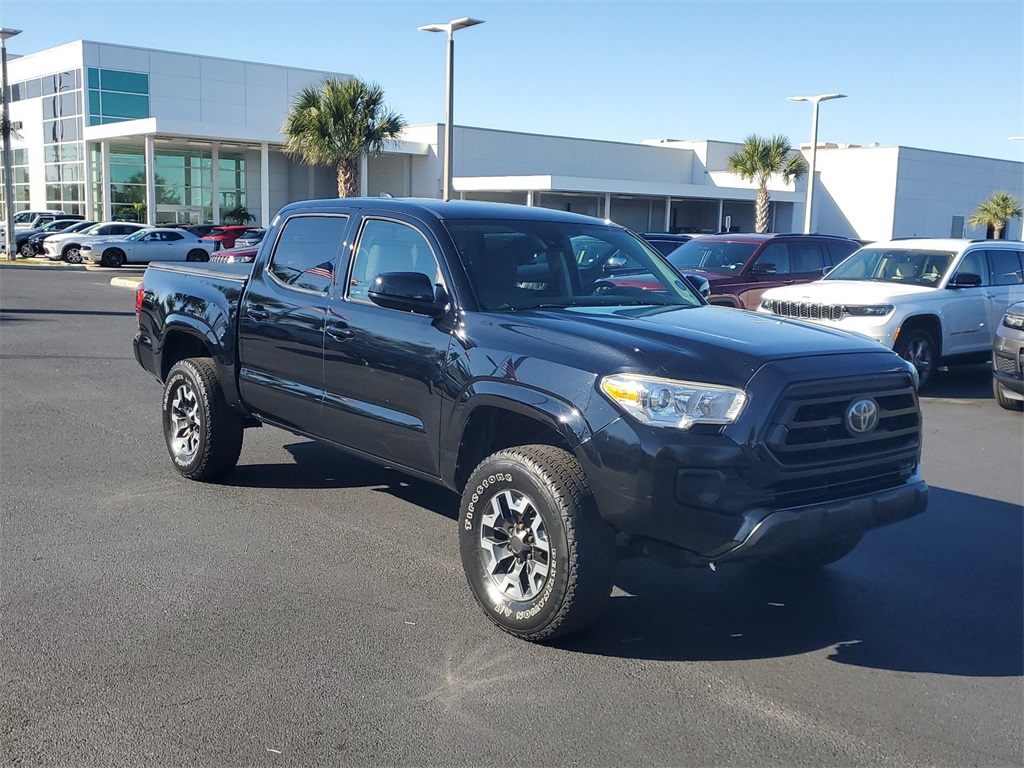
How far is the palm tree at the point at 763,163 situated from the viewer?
4872 cm

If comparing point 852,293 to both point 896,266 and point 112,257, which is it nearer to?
point 896,266

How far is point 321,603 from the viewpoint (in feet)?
16.1

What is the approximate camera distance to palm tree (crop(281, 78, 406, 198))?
34281 mm

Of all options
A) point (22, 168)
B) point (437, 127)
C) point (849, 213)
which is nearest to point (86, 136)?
point (22, 168)

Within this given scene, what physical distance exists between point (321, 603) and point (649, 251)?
287cm

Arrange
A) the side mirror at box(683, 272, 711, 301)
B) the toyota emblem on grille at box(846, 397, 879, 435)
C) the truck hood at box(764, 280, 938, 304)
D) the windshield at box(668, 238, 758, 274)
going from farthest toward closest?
the windshield at box(668, 238, 758, 274) → the truck hood at box(764, 280, 938, 304) → the side mirror at box(683, 272, 711, 301) → the toyota emblem on grille at box(846, 397, 879, 435)

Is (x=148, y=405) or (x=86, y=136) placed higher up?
(x=86, y=136)

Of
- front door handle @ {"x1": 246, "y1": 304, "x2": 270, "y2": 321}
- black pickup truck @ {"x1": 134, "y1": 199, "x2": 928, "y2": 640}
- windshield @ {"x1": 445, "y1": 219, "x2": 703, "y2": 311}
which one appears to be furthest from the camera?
front door handle @ {"x1": 246, "y1": 304, "x2": 270, "y2": 321}

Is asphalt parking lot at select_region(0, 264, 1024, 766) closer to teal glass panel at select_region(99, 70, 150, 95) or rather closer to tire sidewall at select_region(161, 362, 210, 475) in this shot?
tire sidewall at select_region(161, 362, 210, 475)

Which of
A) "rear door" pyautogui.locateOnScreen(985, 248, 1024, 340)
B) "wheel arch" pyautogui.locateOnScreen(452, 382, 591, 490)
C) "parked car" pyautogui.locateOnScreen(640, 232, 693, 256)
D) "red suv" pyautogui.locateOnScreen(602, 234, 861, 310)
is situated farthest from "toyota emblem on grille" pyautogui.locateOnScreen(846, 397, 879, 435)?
"parked car" pyautogui.locateOnScreen(640, 232, 693, 256)

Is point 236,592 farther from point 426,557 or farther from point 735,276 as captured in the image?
point 735,276

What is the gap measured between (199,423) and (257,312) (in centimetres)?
100

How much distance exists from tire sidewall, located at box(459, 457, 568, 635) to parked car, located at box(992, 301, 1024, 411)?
24.4ft

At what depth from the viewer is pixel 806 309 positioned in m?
11.9
